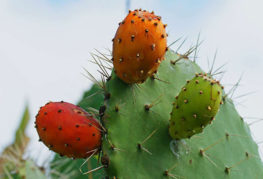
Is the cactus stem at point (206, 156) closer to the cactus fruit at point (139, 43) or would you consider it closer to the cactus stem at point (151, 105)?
the cactus stem at point (151, 105)

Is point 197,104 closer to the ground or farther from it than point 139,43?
closer to the ground

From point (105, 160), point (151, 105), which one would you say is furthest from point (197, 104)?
point (105, 160)

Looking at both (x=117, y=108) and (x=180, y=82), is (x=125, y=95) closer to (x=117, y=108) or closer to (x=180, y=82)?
(x=117, y=108)

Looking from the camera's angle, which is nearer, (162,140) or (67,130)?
(67,130)

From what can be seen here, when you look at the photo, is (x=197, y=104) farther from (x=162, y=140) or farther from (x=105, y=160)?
(x=105, y=160)

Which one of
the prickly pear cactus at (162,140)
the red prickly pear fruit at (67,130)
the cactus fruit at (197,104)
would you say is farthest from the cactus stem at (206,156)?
the red prickly pear fruit at (67,130)

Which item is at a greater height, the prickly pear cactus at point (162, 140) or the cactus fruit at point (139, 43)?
the cactus fruit at point (139, 43)
